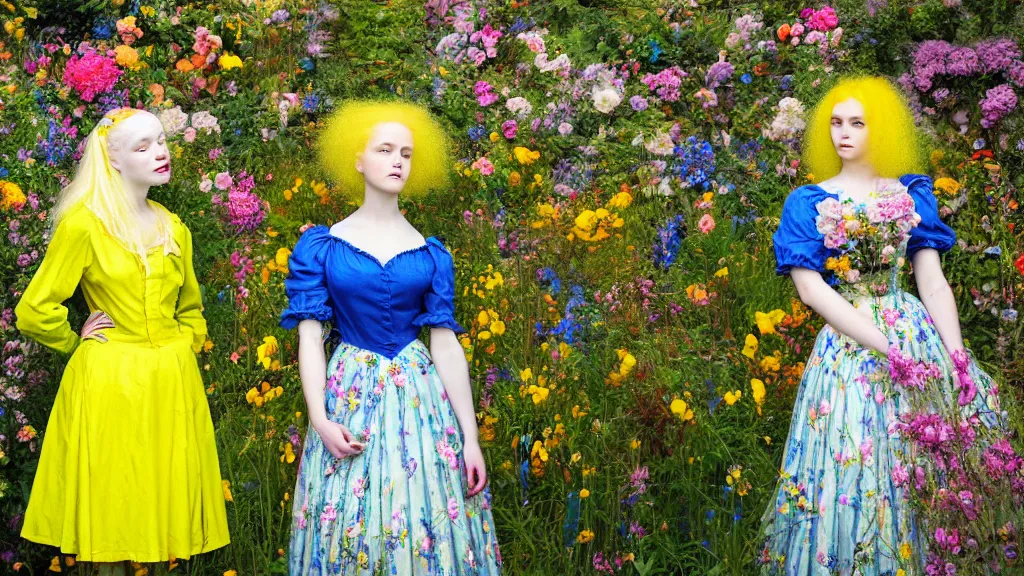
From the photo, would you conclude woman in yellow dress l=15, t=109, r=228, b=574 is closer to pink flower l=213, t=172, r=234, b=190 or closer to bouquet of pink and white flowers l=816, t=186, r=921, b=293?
pink flower l=213, t=172, r=234, b=190

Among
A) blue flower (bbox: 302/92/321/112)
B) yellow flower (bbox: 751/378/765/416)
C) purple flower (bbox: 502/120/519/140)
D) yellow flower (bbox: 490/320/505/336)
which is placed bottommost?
yellow flower (bbox: 751/378/765/416)

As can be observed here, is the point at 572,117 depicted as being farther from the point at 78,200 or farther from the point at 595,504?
the point at 78,200

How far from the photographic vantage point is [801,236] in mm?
3668

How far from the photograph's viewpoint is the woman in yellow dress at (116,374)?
3.75 meters

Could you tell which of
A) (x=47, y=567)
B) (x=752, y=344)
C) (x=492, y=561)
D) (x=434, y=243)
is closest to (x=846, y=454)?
(x=752, y=344)

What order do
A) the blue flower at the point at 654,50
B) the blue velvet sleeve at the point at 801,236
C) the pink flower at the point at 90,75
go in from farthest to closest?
the blue flower at the point at 654,50 → the pink flower at the point at 90,75 → the blue velvet sleeve at the point at 801,236

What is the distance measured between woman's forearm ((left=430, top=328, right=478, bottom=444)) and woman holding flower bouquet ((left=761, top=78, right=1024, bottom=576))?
1044mm

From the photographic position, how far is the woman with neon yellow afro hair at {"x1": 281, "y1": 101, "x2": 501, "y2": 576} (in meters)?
3.32

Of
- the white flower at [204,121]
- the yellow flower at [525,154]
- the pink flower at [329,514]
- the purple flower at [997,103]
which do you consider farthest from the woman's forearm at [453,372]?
the purple flower at [997,103]

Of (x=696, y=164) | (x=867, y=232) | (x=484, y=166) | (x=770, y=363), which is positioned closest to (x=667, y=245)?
(x=696, y=164)

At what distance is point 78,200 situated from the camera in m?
3.78

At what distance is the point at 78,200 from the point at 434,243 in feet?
3.90

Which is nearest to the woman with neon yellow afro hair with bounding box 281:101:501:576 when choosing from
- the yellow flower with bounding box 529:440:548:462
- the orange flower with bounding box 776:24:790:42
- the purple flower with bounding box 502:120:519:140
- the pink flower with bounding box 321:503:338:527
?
the pink flower with bounding box 321:503:338:527

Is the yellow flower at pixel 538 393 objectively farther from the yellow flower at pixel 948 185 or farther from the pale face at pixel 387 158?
the yellow flower at pixel 948 185
